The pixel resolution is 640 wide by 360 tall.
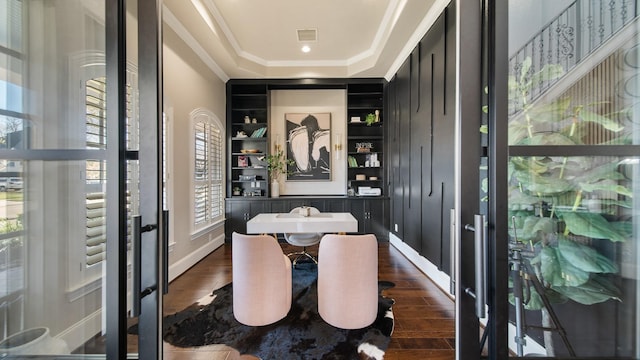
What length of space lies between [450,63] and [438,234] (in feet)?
5.88

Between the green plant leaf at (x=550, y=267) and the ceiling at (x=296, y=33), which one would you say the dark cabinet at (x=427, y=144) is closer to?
the ceiling at (x=296, y=33)

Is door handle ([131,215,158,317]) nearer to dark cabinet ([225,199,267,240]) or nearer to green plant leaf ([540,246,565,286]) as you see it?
green plant leaf ([540,246,565,286])

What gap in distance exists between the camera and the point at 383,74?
4.45 m

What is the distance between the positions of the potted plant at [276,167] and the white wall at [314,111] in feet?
0.71

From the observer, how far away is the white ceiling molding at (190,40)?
2.74m

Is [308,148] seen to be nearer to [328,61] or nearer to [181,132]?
[328,61]

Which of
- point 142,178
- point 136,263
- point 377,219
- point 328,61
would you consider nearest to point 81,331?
point 136,263

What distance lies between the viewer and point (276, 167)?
468cm

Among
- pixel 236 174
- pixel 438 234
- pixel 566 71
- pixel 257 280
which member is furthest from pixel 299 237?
pixel 566 71

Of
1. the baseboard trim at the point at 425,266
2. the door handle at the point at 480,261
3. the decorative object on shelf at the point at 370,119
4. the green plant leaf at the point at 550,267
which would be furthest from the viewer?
the decorative object on shelf at the point at 370,119

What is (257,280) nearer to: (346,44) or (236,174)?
(236,174)

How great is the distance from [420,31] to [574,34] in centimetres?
221

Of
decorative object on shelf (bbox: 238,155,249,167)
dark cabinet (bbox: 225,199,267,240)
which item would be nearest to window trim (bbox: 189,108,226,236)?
dark cabinet (bbox: 225,199,267,240)

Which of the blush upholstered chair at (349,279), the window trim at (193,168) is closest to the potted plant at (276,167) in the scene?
the window trim at (193,168)
